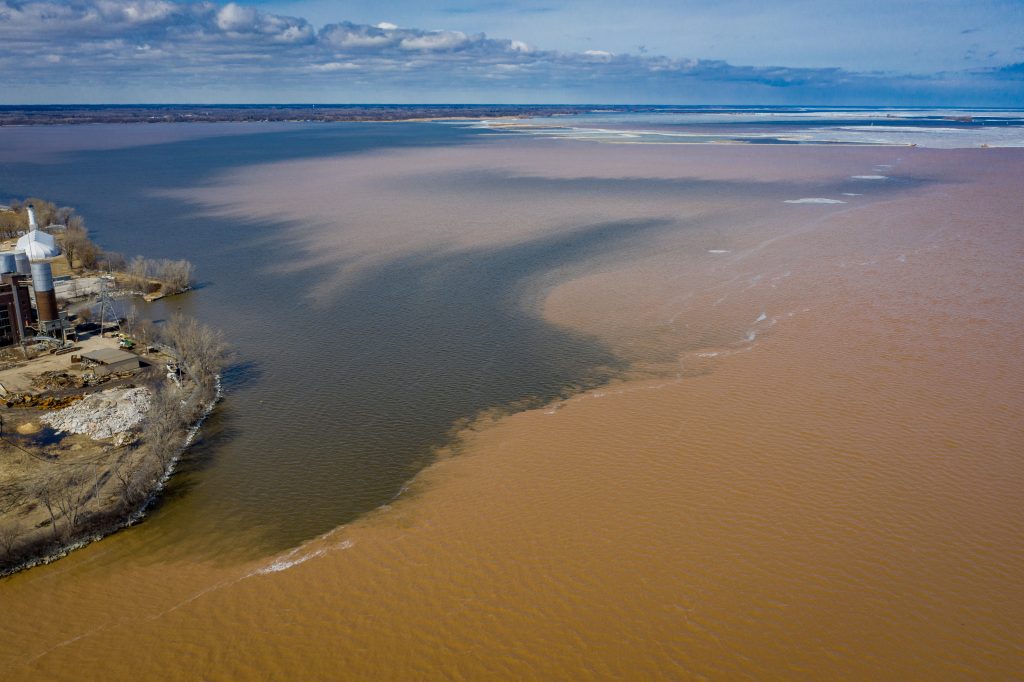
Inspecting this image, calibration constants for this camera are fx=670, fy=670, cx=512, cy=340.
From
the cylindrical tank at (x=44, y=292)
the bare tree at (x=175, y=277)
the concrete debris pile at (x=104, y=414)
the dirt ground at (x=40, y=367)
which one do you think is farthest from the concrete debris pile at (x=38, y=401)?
the bare tree at (x=175, y=277)

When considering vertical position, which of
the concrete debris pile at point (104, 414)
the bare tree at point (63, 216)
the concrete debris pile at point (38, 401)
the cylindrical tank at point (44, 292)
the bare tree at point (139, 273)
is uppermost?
the bare tree at point (63, 216)

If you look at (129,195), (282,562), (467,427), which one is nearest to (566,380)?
(467,427)

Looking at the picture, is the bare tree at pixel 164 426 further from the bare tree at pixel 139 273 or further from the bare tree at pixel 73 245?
the bare tree at pixel 73 245

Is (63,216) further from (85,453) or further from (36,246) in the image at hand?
(85,453)

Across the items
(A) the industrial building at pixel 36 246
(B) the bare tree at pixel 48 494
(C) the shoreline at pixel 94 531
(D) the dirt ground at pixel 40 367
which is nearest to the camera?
(C) the shoreline at pixel 94 531

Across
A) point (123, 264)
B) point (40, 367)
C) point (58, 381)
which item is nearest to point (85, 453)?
point (58, 381)

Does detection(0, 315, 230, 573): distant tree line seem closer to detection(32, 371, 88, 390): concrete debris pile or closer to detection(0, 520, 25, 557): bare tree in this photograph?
detection(0, 520, 25, 557): bare tree

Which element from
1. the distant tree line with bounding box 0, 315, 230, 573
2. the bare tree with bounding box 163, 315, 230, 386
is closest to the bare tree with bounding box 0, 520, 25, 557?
the distant tree line with bounding box 0, 315, 230, 573
